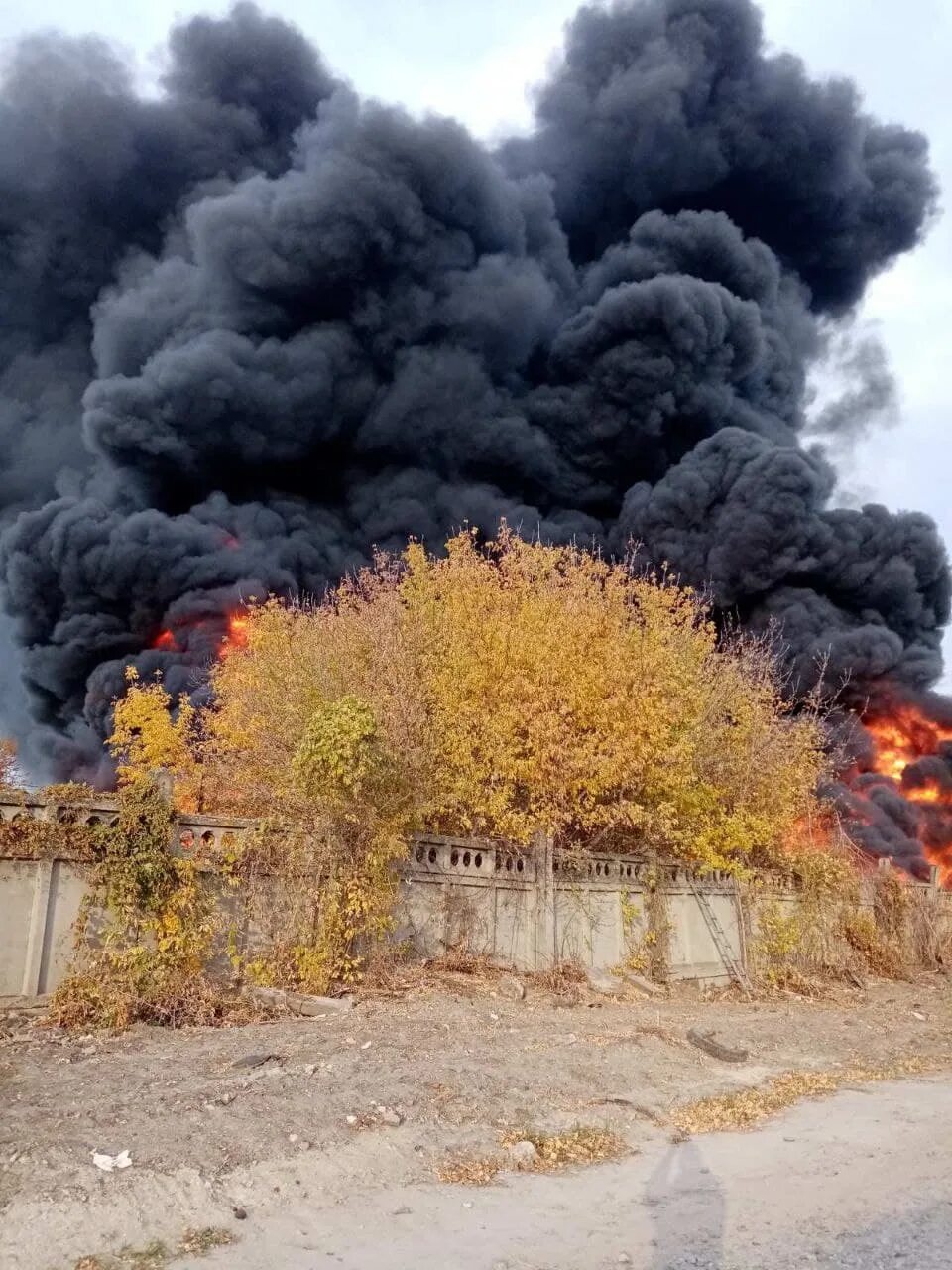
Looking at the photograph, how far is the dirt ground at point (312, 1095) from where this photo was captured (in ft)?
14.6

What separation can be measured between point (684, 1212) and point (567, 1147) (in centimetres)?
113

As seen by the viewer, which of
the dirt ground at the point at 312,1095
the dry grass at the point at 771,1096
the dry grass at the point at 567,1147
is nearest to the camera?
the dirt ground at the point at 312,1095

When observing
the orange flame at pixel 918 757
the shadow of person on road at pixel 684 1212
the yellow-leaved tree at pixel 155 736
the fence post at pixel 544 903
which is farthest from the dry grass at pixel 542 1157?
the orange flame at pixel 918 757

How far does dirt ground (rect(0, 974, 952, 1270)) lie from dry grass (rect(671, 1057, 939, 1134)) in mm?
193

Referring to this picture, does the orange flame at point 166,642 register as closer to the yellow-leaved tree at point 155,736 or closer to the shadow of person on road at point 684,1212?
the yellow-leaved tree at point 155,736

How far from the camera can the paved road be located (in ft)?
13.6

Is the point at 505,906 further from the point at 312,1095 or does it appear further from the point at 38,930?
the point at 312,1095

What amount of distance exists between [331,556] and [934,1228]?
144ft

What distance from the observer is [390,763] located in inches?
407

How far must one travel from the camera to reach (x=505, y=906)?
12000 mm

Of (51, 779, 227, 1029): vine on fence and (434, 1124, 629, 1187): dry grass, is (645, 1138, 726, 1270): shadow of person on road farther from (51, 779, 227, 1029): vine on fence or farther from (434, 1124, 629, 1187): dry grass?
(51, 779, 227, 1029): vine on fence

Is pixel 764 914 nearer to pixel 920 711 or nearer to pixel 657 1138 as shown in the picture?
pixel 657 1138

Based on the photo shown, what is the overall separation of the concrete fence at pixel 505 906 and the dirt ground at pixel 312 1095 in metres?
0.68

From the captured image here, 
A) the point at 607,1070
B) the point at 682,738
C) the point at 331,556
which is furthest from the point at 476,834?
the point at 331,556
